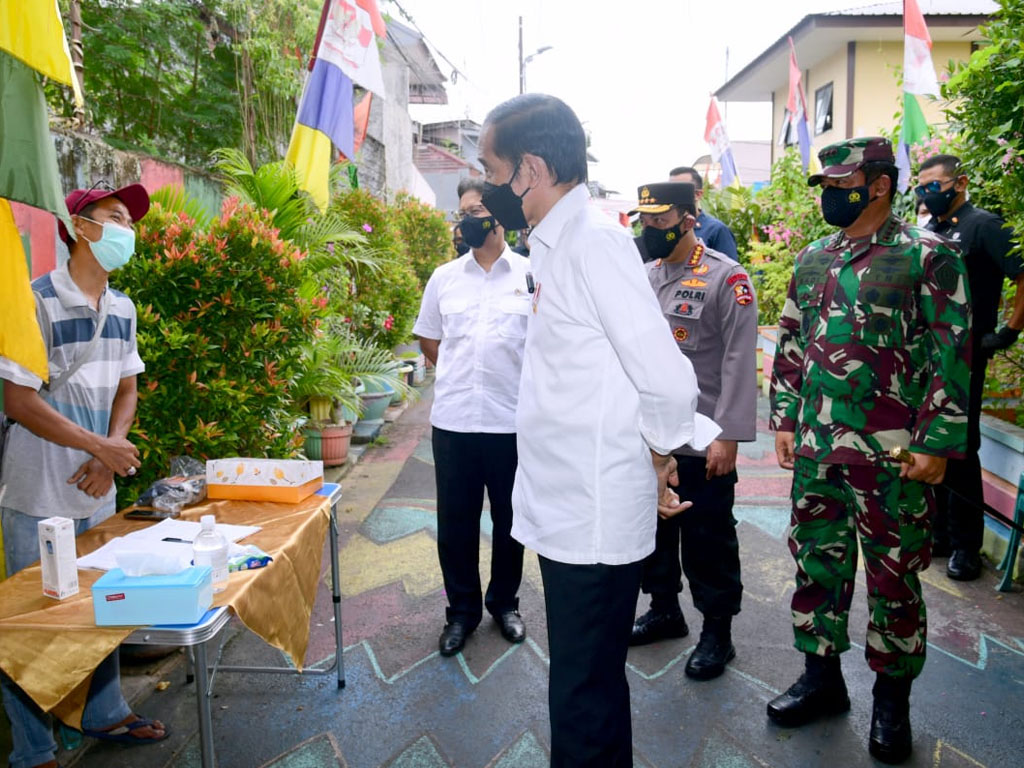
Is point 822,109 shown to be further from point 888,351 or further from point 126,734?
point 126,734

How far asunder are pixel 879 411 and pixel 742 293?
0.70 metres

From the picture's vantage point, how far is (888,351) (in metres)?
2.56

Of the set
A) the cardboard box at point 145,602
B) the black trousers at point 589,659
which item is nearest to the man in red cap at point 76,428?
the cardboard box at point 145,602

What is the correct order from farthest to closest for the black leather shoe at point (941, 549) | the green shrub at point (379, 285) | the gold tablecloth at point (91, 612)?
1. the green shrub at point (379, 285)
2. the black leather shoe at point (941, 549)
3. the gold tablecloth at point (91, 612)

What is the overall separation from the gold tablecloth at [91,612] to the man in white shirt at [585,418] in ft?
2.60

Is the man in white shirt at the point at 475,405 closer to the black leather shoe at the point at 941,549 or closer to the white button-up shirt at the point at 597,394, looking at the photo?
the white button-up shirt at the point at 597,394

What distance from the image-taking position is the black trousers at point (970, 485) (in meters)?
Result: 4.06

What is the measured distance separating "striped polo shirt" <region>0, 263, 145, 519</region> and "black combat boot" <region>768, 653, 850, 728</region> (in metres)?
2.57

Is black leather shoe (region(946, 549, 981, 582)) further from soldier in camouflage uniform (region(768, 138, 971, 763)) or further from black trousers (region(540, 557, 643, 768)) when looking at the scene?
black trousers (region(540, 557, 643, 768))

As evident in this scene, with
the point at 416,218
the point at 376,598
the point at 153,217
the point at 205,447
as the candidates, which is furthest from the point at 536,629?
the point at 416,218

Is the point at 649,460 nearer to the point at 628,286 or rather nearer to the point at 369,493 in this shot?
the point at 628,286

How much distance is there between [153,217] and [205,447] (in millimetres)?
1103

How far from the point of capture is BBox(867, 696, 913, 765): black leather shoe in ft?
8.57

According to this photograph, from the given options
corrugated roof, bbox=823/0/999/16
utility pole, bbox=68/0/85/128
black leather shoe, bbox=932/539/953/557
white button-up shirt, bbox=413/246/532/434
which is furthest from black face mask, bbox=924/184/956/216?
corrugated roof, bbox=823/0/999/16
